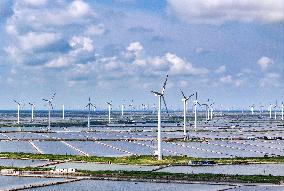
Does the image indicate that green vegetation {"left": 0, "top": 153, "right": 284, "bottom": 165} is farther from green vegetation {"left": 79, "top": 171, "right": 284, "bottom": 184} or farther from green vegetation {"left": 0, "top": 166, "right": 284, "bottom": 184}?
green vegetation {"left": 79, "top": 171, "right": 284, "bottom": 184}

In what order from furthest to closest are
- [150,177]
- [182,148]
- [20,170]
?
[182,148] → [20,170] → [150,177]

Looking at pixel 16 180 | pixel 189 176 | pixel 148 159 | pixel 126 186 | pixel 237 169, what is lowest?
pixel 126 186

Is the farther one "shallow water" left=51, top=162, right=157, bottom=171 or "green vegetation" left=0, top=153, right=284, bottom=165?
"green vegetation" left=0, top=153, right=284, bottom=165

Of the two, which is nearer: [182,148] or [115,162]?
[115,162]

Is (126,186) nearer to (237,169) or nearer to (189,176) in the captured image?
(189,176)

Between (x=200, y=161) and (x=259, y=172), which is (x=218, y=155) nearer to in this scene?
(x=200, y=161)

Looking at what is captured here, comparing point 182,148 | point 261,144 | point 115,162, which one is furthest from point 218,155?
point 261,144

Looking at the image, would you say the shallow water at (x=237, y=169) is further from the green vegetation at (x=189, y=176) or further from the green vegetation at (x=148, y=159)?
the green vegetation at (x=189, y=176)

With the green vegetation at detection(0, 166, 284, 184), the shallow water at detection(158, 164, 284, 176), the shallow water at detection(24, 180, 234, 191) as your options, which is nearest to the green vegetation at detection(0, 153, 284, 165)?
the shallow water at detection(158, 164, 284, 176)

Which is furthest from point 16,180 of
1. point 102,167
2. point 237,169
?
point 237,169

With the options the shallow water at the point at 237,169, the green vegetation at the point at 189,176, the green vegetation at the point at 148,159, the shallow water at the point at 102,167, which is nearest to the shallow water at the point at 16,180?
the green vegetation at the point at 189,176

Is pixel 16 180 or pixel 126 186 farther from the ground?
pixel 16 180
